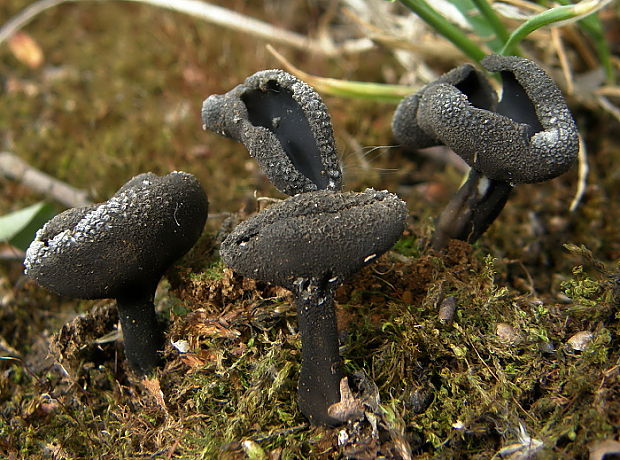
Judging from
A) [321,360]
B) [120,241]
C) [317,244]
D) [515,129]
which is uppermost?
[515,129]

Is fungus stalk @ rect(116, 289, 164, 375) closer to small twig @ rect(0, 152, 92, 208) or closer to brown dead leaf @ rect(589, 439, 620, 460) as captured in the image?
small twig @ rect(0, 152, 92, 208)

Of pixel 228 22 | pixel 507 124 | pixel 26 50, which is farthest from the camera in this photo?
pixel 26 50

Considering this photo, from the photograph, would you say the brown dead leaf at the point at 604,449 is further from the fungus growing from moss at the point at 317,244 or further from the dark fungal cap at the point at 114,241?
the dark fungal cap at the point at 114,241

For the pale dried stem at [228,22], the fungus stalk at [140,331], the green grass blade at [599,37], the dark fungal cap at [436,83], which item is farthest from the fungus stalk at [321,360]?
the pale dried stem at [228,22]

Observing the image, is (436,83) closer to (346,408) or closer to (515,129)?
(515,129)

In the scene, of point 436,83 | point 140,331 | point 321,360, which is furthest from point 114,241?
point 436,83

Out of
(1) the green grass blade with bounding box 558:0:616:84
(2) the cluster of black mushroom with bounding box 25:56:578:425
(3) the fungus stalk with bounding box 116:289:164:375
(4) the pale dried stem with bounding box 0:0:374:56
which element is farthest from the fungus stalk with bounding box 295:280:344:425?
(4) the pale dried stem with bounding box 0:0:374:56

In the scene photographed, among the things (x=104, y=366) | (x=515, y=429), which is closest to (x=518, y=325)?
(x=515, y=429)
